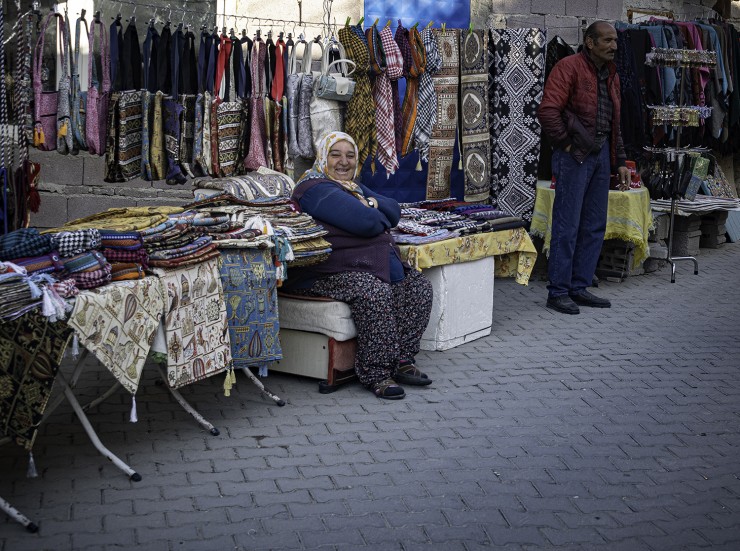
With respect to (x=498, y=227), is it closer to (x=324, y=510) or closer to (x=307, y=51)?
(x=307, y=51)

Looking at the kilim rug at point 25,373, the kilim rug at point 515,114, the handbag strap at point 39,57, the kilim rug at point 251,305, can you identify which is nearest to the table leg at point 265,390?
the kilim rug at point 251,305

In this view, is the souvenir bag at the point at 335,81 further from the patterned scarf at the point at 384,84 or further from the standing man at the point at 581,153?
the standing man at the point at 581,153

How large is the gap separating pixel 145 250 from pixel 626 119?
5.99 meters

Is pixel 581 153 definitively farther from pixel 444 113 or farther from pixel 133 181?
pixel 133 181

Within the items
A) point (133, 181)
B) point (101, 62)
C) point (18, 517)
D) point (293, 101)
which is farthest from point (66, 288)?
point (133, 181)

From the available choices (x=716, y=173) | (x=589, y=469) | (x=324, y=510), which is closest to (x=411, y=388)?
(x=589, y=469)

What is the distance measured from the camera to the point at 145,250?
4.29 metres

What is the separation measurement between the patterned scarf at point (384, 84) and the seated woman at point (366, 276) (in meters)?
1.59

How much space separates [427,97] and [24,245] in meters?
4.33

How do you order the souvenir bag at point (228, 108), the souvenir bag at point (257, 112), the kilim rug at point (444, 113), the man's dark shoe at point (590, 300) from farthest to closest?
1. the kilim rug at point (444, 113)
2. the man's dark shoe at point (590, 300)
3. the souvenir bag at point (257, 112)
4. the souvenir bag at point (228, 108)

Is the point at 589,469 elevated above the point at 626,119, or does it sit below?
below

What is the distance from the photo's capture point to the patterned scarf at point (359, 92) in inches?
277

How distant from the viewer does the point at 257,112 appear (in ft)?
22.1

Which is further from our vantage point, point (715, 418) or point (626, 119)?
point (626, 119)
